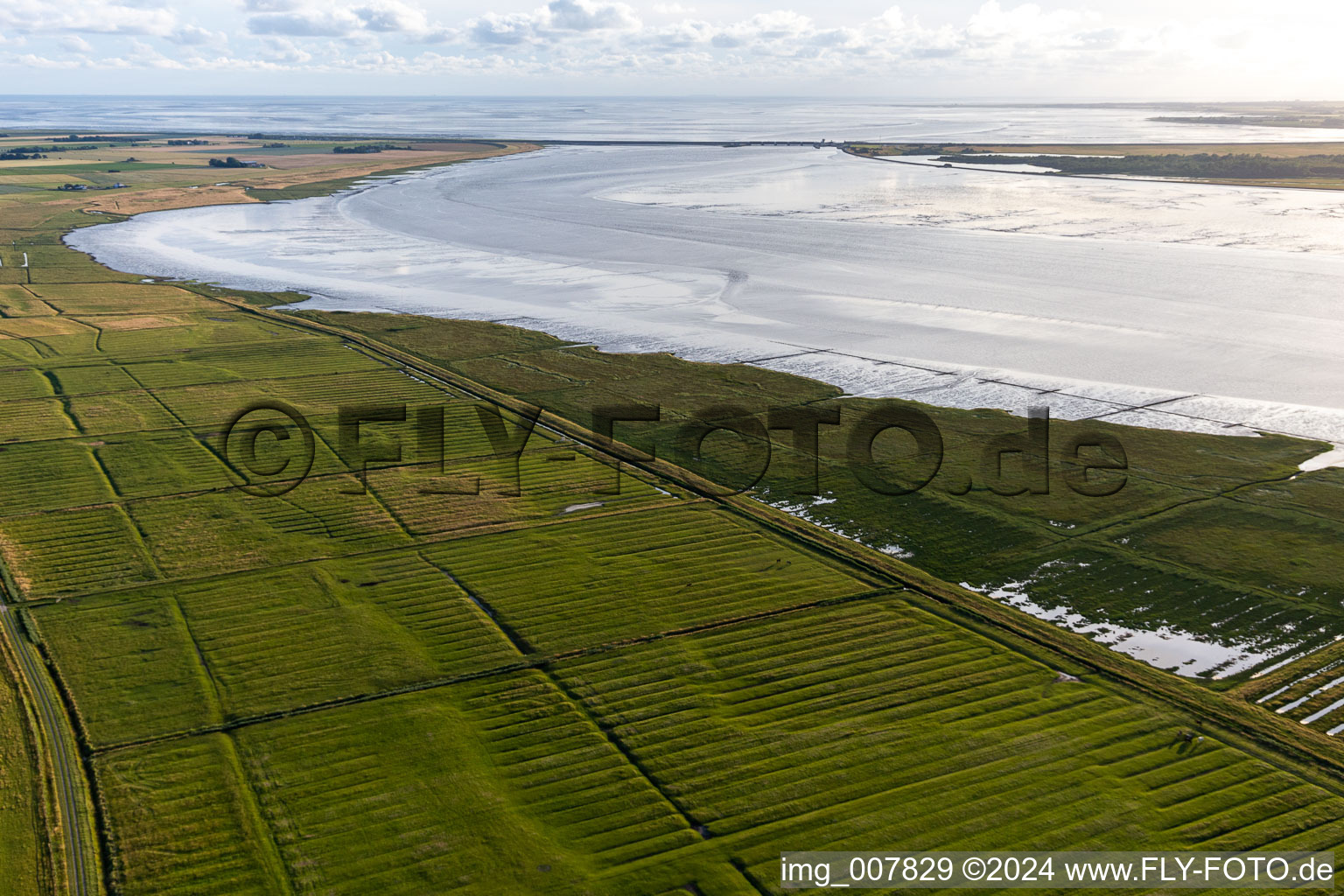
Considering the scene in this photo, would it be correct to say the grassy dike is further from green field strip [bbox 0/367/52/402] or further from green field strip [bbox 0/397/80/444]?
green field strip [bbox 0/367/52/402]

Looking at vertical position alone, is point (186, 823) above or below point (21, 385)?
below

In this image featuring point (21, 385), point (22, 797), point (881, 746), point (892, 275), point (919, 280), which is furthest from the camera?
point (892, 275)

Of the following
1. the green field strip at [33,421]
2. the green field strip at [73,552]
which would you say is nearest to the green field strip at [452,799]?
the green field strip at [73,552]

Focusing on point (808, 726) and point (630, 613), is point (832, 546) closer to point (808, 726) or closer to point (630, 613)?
point (630, 613)

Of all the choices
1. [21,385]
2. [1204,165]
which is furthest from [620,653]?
[1204,165]

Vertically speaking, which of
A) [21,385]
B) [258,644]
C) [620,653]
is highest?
[21,385]

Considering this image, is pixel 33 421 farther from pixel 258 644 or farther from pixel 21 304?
pixel 21 304
